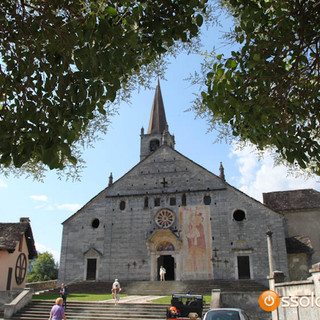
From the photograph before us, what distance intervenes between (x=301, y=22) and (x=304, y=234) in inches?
1055

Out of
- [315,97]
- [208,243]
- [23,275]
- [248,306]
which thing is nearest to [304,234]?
[208,243]

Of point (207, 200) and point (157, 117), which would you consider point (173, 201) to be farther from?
point (157, 117)

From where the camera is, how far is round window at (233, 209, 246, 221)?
28.0 meters

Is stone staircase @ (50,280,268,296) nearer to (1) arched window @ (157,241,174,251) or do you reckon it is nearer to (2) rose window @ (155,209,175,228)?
(1) arched window @ (157,241,174,251)

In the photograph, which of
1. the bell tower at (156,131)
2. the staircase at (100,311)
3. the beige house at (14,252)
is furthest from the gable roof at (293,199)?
the beige house at (14,252)

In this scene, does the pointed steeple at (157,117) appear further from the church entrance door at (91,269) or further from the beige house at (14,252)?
the beige house at (14,252)

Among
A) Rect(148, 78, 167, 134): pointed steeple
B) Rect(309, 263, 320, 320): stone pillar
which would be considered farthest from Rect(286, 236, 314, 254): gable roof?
Rect(148, 78, 167, 134): pointed steeple

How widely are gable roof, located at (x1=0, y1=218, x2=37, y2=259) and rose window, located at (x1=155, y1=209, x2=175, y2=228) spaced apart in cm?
1018

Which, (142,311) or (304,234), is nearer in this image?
(142,311)

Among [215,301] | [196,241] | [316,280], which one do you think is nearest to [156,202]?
[196,241]

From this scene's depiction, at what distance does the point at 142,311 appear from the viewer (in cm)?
1769

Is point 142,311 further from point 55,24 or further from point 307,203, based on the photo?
point 307,203

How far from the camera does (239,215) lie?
2814cm

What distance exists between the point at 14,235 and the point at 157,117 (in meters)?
27.7
